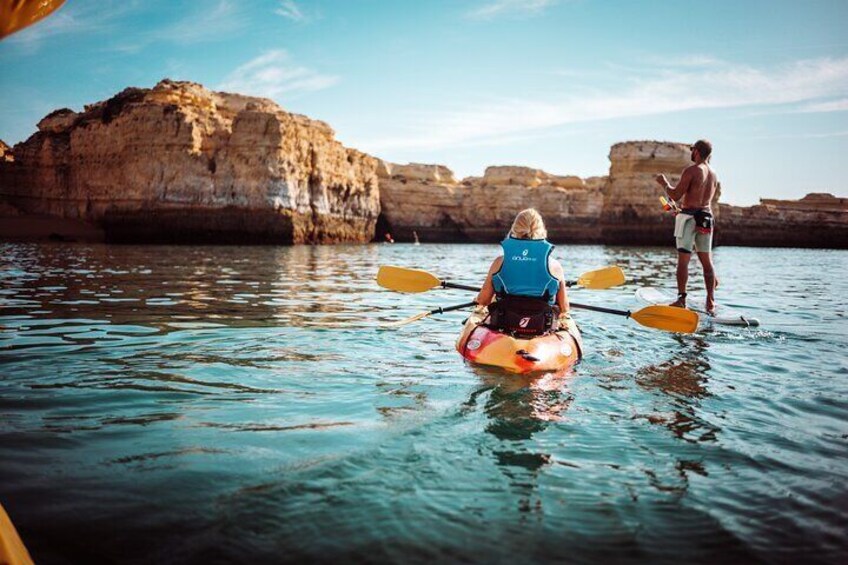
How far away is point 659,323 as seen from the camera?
6.08 m

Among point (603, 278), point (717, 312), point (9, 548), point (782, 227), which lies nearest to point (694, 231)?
point (717, 312)

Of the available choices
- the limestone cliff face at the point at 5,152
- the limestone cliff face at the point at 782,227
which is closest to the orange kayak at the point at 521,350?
the limestone cliff face at the point at 5,152

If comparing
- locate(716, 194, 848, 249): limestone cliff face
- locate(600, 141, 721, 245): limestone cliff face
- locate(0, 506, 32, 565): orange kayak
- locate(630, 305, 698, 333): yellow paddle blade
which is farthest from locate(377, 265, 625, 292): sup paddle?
locate(716, 194, 848, 249): limestone cliff face

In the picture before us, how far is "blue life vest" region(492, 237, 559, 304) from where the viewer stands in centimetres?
510

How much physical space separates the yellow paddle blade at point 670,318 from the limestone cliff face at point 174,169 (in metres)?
28.3

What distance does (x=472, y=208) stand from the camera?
55.2 m

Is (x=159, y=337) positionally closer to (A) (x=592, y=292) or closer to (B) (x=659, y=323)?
(B) (x=659, y=323)

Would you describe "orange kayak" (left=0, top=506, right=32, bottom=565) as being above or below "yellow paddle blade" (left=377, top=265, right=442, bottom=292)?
below

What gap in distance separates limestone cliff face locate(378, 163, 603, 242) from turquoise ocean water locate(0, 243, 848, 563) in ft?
156

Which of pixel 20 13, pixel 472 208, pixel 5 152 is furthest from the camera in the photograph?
pixel 472 208

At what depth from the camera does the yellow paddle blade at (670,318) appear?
231 inches

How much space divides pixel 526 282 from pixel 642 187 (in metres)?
44.4

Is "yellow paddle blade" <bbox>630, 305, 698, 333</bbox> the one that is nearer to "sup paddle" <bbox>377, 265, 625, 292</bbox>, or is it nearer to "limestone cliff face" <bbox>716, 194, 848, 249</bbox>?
"sup paddle" <bbox>377, 265, 625, 292</bbox>

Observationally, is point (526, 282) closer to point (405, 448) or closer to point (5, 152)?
point (405, 448)
